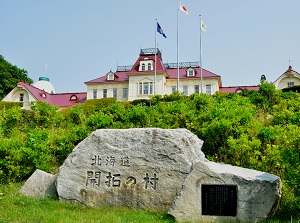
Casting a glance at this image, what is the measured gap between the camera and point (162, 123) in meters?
10.2

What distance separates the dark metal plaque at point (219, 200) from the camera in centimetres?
588

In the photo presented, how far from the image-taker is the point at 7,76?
132 ft

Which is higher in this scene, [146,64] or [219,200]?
[146,64]

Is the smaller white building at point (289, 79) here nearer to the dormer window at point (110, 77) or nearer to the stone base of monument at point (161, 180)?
the dormer window at point (110, 77)

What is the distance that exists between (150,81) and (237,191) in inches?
1263

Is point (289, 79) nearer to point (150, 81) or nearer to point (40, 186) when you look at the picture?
point (150, 81)

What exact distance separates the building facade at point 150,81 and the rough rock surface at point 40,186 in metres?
27.6

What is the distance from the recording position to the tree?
39812 millimetres

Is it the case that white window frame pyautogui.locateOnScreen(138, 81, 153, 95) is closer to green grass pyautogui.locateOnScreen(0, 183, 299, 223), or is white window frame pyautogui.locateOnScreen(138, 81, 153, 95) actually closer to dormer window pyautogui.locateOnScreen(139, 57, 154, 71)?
dormer window pyautogui.locateOnScreen(139, 57, 154, 71)

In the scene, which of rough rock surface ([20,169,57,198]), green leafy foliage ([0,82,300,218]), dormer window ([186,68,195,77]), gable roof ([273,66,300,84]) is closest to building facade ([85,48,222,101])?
dormer window ([186,68,195,77])

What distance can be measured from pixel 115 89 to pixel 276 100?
2727 centimetres

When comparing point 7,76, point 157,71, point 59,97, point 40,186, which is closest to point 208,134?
point 40,186

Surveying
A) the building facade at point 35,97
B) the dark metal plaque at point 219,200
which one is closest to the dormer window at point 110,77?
the building facade at point 35,97

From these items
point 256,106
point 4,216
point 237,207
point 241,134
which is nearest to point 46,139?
point 4,216
